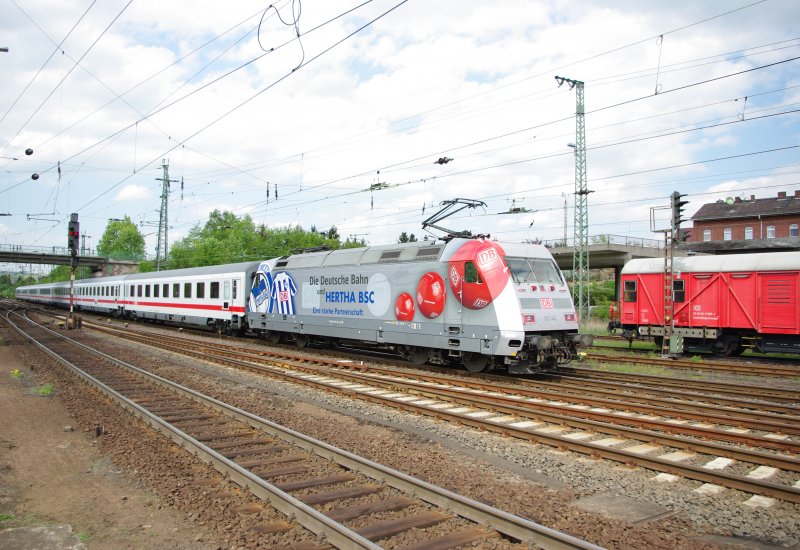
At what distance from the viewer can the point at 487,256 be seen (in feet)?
43.3

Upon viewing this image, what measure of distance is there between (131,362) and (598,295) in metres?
48.7

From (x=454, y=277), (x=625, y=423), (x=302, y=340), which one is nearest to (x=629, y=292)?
(x=454, y=277)

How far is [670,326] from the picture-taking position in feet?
64.1

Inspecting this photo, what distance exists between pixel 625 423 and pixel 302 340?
13644mm

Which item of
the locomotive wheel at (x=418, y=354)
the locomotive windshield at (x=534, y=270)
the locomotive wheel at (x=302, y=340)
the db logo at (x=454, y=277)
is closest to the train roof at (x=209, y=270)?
the locomotive wheel at (x=302, y=340)

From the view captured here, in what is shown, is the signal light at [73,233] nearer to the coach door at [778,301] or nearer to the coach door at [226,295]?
the coach door at [226,295]

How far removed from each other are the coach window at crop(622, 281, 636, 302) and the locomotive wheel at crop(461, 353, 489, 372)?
1009 centimetres

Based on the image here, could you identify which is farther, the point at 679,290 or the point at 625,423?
the point at 679,290

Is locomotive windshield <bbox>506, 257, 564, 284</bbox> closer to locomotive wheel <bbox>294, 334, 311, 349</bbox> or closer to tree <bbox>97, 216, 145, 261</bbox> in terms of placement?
locomotive wheel <bbox>294, 334, 311, 349</bbox>

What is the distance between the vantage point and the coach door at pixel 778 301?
1753 cm

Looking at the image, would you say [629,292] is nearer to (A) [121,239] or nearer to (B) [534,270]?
(B) [534,270]

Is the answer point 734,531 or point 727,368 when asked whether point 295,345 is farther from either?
point 734,531

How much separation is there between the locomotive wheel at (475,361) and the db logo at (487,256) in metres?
2.43

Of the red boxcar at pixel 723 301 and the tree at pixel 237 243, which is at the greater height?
the tree at pixel 237 243
